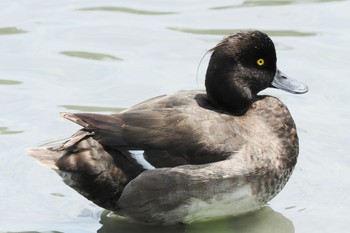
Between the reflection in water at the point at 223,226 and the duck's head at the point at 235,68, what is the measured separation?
2.61ft

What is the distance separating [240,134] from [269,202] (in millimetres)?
714

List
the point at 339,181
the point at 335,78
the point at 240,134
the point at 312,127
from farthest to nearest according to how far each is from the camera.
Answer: the point at 335,78 → the point at 312,127 → the point at 339,181 → the point at 240,134

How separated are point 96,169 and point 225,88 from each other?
1174 mm

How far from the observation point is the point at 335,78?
32.3 ft

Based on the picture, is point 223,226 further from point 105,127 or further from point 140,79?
point 140,79

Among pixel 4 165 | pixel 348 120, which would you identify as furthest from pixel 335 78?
pixel 4 165

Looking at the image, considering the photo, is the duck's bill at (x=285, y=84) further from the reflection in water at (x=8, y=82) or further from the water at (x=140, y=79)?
the reflection in water at (x=8, y=82)

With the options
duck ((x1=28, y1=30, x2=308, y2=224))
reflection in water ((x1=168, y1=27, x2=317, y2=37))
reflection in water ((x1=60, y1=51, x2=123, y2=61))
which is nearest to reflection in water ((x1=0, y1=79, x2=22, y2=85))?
reflection in water ((x1=60, y1=51, x2=123, y2=61))

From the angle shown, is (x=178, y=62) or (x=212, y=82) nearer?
(x=212, y=82)

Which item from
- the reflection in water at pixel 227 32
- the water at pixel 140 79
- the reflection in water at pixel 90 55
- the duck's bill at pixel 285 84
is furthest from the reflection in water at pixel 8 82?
the duck's bill at pixel 285 84

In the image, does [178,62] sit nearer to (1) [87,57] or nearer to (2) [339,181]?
(1) [87,57]

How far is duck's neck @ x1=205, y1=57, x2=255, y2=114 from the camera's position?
7.84m

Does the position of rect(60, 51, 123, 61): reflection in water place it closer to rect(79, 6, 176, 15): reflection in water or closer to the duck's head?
rect(79, 6, 176, 15): reflection in water

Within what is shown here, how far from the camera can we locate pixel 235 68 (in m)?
7.88
